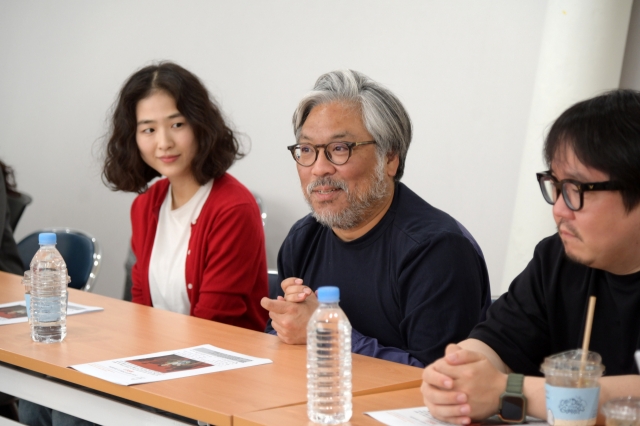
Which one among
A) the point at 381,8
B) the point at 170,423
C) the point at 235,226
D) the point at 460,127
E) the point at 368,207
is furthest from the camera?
the point at 381,8

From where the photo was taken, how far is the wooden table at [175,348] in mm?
1752

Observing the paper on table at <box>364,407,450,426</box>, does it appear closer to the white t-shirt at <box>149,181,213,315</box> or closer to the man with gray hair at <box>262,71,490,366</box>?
the man with gray hair at <box>262,71,490,366</box>

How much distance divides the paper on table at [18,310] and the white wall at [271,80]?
6.29 ft

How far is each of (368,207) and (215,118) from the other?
1.13 metres

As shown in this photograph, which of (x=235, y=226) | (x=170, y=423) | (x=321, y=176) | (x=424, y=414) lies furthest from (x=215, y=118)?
(x=424, y=414)

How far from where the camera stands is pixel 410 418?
1602 millimetres

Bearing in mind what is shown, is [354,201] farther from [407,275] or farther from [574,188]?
[574,188]

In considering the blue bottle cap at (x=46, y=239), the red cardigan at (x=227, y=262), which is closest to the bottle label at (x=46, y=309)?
the blue bottle cap at (x=46, y=239)

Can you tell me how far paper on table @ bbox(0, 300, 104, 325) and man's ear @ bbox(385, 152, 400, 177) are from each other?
1.10 m

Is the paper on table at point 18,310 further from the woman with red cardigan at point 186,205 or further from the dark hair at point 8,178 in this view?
the dark hair at point 8,178

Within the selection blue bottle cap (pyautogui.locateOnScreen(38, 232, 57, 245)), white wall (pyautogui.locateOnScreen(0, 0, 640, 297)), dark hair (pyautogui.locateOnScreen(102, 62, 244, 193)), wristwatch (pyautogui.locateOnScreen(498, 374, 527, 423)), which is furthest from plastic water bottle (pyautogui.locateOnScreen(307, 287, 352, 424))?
white wall (pyautogui.locateOnScreen(0, 0, 640, 297))

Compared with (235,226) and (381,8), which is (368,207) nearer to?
(235,226)

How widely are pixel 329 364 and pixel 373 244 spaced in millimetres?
843

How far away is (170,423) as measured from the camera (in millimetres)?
1802
